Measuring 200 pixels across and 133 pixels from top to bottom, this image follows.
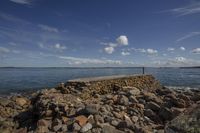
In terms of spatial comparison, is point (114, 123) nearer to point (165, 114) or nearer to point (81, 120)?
point (81, 120)

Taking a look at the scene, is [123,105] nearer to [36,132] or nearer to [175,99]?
[175,99]

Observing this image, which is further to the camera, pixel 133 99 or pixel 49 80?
pixel 49 80

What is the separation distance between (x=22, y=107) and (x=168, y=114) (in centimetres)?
956

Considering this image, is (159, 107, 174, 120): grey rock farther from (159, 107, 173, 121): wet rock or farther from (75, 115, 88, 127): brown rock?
(75, 115, 88, 127): brown rock

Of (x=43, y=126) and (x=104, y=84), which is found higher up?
(x=104, y=84)

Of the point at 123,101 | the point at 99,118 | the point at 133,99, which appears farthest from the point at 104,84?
the point at 99,118

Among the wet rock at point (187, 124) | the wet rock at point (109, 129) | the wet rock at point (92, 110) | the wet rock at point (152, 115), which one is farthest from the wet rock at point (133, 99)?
the wet rock at point (187, 124)

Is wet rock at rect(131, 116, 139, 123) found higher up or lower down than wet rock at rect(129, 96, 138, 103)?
lower down

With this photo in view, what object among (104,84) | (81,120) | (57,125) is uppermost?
(104,84)

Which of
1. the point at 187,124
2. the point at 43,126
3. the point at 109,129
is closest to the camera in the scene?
the point at 187,124

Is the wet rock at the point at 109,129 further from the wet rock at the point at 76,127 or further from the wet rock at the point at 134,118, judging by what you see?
the wet rock at the point at 134,118

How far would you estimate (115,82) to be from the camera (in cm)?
1892

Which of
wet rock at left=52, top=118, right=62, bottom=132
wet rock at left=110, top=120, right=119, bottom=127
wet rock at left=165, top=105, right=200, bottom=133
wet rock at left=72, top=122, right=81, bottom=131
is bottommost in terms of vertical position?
wet rock at left=52, top=118, right=62, bottom=132

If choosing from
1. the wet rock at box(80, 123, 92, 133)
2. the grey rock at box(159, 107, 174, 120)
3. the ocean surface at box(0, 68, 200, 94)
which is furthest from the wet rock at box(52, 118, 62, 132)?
the ocean surface at box(0, 68, 200, 94)
